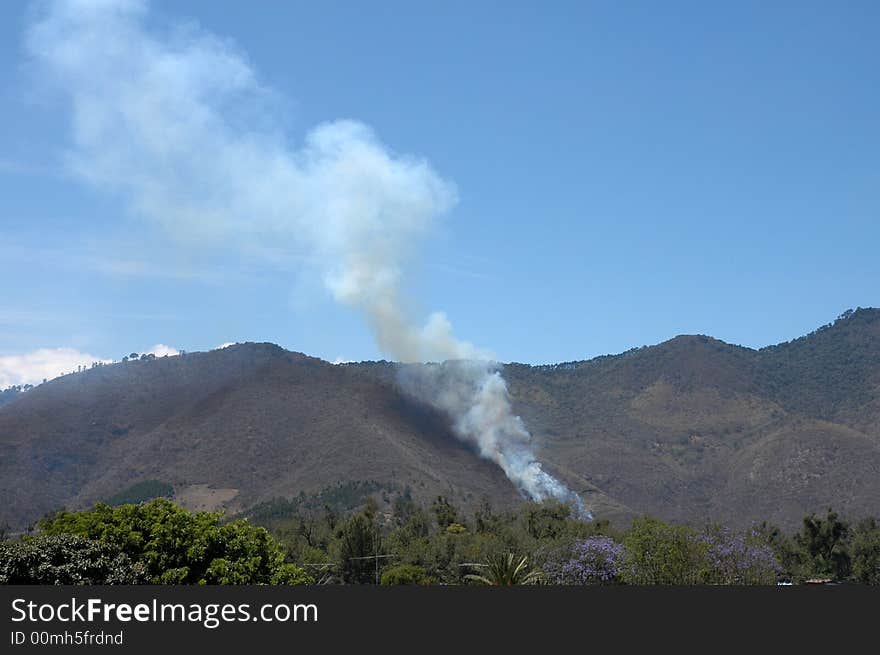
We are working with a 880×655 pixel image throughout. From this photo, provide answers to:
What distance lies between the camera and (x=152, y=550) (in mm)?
45844

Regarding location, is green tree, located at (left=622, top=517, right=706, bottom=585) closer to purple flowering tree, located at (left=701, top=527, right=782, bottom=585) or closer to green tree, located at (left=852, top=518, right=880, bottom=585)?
purple flowering tree, located at (left=701, top=527, right=782, bottom=585)

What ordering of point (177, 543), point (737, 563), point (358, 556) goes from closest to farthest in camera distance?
1. point (177, 543)
2. point (737, 563)
3. point (358, 556)

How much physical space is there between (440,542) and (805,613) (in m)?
67.4

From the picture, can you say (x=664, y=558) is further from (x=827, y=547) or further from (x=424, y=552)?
(x=827, y=547)

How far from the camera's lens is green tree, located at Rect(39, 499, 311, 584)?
45469mm

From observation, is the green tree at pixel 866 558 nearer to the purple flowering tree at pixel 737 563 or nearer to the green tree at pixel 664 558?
the green tree at pixel 664 558

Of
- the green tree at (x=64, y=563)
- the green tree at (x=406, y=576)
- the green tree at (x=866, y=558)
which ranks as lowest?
the green tree at (x=866, y=558)

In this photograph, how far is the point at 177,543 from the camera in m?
46.5

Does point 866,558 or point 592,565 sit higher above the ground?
point 592,565

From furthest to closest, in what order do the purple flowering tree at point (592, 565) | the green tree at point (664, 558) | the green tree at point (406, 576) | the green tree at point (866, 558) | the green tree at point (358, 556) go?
the green tree at point (866, 558) < the green tree at point (358, 556) < the green tree at point (406, 576) < the purple flowering tree at point (592, 565) < the green tree at point (664, 558)

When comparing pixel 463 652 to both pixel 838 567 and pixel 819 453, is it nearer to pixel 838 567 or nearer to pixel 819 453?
pixel 838 567

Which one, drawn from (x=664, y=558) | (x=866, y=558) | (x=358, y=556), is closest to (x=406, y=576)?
(x=358, y=556)

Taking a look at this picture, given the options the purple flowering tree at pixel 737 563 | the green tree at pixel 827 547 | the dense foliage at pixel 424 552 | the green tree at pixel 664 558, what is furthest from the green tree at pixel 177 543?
the green tree at pixel 827 547

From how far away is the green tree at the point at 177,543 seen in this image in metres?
45.5
